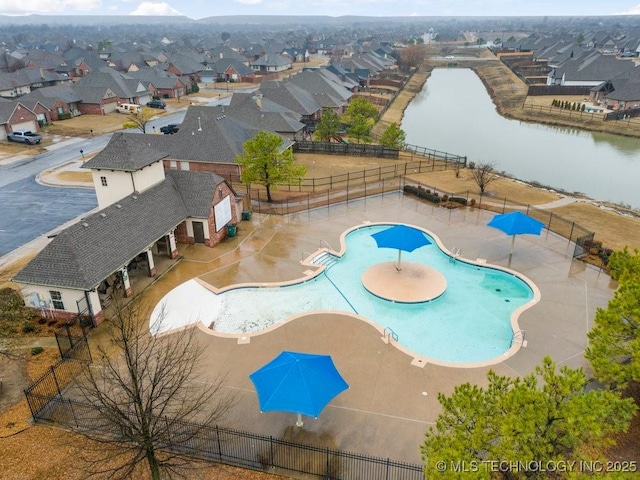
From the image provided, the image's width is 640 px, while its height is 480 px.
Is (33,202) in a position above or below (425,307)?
above

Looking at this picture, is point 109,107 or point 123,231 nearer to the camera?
point 123,231

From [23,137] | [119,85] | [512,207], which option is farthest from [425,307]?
[119,85]

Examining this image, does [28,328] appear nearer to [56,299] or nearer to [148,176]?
[56,299]

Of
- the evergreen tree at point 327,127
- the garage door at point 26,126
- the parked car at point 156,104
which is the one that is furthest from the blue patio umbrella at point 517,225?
the parked car at point 156,104

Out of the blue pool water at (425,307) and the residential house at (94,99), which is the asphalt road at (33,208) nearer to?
the blue pool water at (425,307)

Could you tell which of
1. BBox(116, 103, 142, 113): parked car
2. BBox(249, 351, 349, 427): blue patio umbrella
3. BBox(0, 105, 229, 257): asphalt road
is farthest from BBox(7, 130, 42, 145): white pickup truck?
BBox(249, 351, 349, 427): blue patio umbrella
